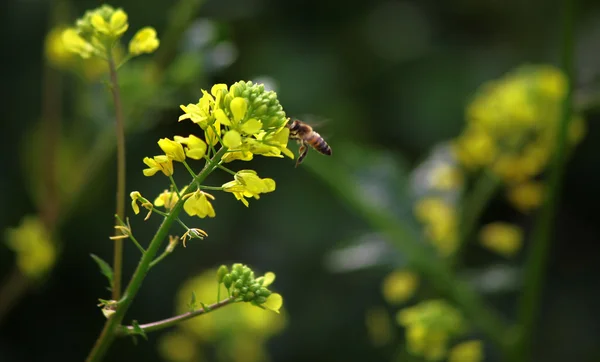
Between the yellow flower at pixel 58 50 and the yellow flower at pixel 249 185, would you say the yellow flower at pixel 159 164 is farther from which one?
the yellow flower at pixel 58 50

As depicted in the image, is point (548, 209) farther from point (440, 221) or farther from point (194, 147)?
point (194, 147)

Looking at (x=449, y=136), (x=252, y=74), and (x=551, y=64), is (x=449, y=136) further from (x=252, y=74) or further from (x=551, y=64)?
(x=252, y=74)

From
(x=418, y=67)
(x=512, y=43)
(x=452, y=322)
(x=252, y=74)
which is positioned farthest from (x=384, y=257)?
(x=512, y=43)

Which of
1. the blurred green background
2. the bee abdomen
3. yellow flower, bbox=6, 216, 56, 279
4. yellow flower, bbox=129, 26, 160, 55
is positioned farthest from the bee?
the blurred green background

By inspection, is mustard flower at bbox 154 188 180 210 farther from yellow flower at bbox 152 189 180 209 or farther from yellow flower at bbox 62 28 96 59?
yellow flower at bbox 62 28 96 59

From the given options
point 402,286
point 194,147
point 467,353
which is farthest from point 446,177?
point 194,147

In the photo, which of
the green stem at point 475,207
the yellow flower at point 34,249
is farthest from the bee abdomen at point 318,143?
the yellow flower at point 34,249
